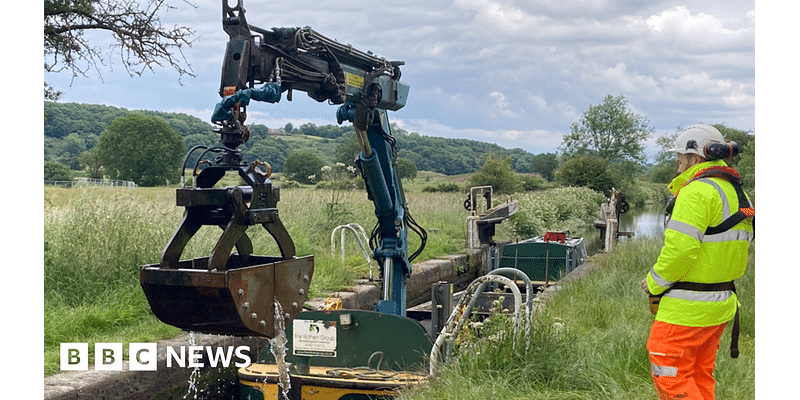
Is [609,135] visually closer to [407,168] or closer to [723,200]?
[407,168]

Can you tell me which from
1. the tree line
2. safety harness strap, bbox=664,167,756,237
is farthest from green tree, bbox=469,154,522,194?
safety harness strap, bbox=664,167,756,237

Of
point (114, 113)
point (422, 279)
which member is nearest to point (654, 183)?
point (114, 113)

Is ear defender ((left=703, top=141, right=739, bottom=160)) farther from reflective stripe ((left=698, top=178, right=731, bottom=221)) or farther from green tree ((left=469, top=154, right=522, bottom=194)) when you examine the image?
green tree ((left=469, top=154, right=522, bottom=194))

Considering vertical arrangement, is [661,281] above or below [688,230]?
below

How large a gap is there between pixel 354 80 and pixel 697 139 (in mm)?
3145

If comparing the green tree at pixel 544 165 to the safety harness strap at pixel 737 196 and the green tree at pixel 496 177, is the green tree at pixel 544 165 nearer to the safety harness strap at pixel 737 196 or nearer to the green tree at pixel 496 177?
the green tree at pixel 496 177

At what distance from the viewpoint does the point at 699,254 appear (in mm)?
4676

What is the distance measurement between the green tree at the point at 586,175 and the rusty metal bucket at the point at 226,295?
43.0 m

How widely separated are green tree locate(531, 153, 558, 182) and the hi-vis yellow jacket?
54.0m

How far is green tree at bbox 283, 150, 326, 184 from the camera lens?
23.0m

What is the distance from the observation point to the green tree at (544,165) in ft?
194

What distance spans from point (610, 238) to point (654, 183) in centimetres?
5694

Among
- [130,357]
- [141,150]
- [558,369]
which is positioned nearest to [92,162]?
[141,150]

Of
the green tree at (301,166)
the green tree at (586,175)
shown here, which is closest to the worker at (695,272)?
the green tree at (301,166)
